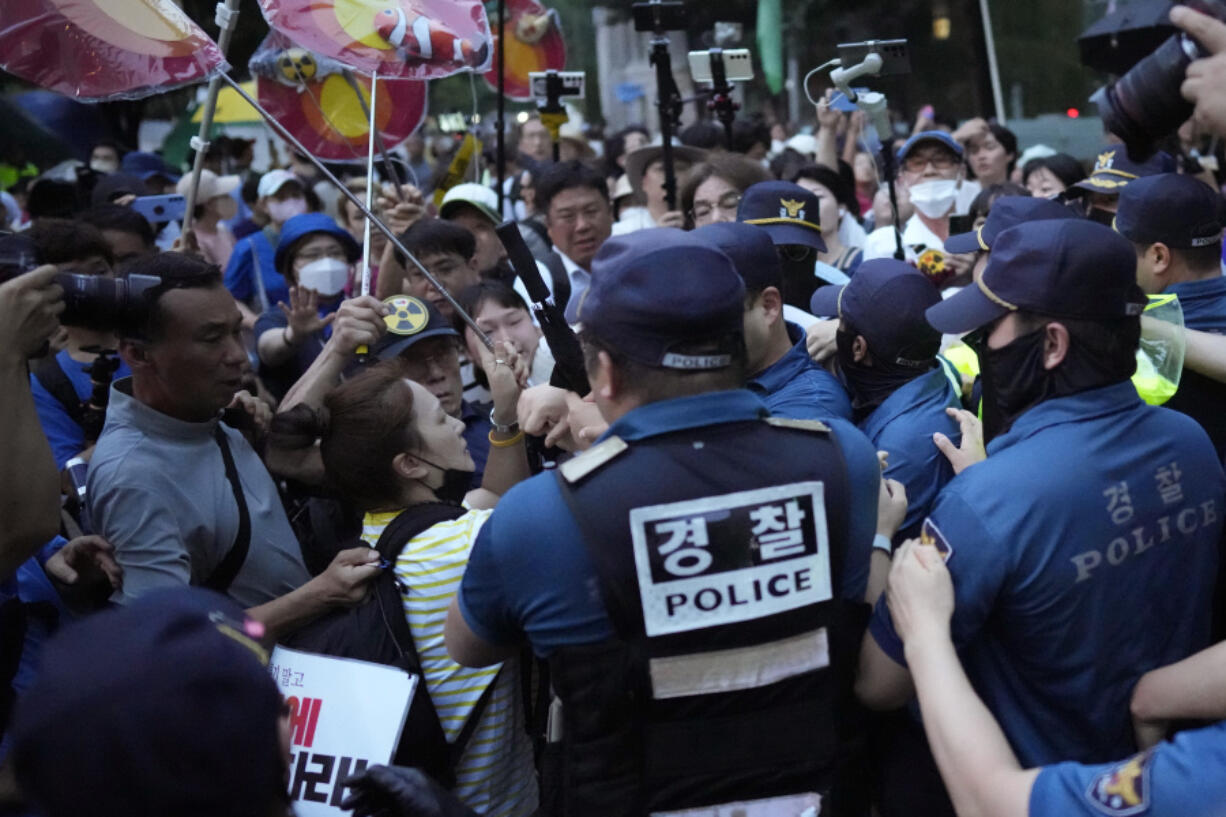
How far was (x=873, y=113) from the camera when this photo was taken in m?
5.26

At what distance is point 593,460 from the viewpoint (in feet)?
6.44

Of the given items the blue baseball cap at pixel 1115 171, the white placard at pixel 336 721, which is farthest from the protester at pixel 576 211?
the white placard at pixel 336 721

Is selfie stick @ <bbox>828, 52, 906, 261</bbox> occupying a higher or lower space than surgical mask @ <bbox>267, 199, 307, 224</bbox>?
higher

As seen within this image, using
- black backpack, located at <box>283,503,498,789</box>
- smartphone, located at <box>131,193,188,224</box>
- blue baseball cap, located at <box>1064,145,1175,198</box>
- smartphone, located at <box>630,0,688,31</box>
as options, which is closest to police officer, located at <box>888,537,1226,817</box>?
black backpack, located at <box>283,503,498,789</box>

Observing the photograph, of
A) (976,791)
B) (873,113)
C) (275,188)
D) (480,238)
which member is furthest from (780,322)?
(275,188)

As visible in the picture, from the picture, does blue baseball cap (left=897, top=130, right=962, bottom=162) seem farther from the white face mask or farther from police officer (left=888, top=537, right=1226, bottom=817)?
police officer (left=888, top=537, right=1226, bottom=817)

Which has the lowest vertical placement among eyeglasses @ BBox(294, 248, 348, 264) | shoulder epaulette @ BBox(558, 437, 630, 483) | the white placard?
the white placard

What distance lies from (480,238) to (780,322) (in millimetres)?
3653

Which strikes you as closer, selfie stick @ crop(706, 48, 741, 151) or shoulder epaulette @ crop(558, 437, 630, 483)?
shoulder epaulette @ crop(558, 437, 630, 483)

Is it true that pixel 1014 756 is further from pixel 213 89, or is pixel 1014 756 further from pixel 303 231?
pixel 303 231

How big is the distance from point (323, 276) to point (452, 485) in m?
2.60

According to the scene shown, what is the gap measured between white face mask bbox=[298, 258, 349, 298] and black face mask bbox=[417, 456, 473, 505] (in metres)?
2.50

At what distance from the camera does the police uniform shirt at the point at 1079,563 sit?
2.10 meters

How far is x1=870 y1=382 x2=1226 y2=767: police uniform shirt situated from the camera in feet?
6.89
